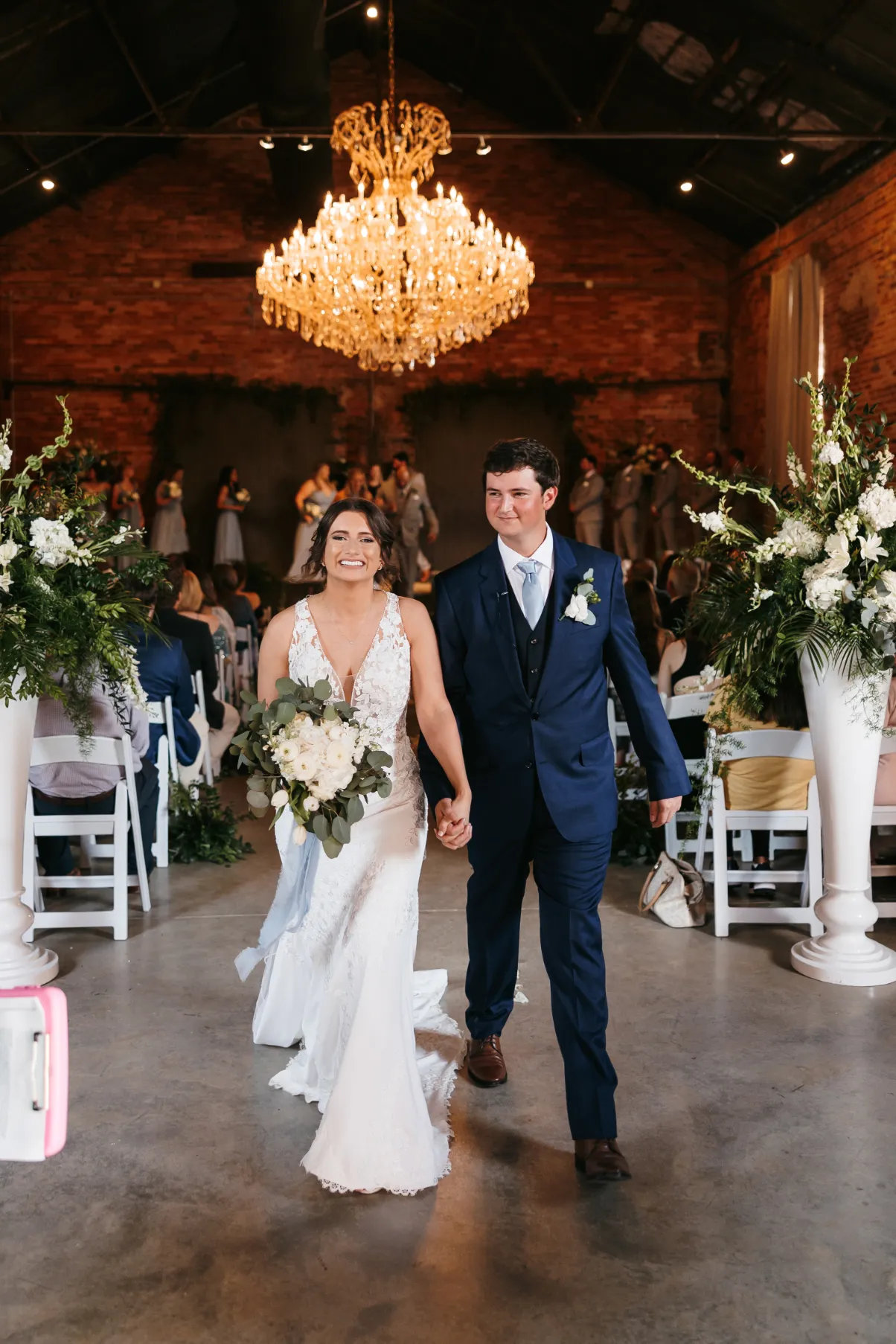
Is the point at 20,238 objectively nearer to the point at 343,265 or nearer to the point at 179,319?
the point at 179,319

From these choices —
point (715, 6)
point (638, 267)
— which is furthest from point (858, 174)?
point (638, 267)

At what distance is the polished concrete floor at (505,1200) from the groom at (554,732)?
250mm

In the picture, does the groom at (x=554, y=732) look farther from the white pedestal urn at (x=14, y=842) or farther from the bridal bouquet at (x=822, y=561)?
the white pedestal urn at (x=14, y=842)

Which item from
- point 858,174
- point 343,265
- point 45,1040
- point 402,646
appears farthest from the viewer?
point 858,174

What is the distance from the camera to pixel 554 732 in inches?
113

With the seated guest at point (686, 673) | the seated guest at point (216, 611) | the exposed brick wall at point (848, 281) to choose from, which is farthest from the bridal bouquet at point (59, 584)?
the exposed brick wall at point (848, 281)

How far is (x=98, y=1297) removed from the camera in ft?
7.62

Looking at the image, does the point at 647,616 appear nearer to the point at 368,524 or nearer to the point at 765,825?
the point at 765,825

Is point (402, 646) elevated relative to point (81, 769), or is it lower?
elevated

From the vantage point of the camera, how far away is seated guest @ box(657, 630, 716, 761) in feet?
18.2

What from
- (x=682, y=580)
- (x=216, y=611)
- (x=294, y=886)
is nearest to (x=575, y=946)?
(x=294, y=886)

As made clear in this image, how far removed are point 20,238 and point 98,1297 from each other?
14.2m

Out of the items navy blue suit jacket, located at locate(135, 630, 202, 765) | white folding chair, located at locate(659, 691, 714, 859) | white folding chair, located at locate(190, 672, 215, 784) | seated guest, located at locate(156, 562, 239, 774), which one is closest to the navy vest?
white folding chair, located at locate(659, 691, 714, 859)

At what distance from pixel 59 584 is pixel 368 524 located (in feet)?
4.96
